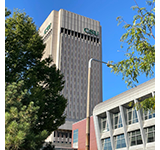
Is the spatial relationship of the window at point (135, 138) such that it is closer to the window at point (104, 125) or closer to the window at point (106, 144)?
the window at point (106, 144)

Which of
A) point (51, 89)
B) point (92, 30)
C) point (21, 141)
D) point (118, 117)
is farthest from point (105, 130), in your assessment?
point (92, 30)

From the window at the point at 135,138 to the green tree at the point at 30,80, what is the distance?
22.1 meters

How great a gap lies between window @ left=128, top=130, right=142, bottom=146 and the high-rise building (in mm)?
55818

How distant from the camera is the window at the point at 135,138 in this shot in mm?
35775

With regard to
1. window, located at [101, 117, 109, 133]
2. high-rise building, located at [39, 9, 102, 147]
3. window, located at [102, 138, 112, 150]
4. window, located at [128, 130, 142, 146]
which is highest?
high-rise building, located at [39, 9, 102, 147]

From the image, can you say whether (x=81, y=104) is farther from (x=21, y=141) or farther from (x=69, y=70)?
(x=21, y=141)

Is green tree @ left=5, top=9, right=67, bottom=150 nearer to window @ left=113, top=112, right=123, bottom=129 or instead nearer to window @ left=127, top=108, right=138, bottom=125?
window @ left=127, top=108, right=138, bottom=125

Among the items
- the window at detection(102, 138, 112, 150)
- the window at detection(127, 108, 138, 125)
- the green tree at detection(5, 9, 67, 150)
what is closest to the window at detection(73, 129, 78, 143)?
the window at detection(102, 138, 112, 150)

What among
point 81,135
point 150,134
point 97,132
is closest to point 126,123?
point 150,134

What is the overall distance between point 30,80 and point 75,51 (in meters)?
89.4

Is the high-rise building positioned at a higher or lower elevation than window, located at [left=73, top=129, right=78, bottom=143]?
higher

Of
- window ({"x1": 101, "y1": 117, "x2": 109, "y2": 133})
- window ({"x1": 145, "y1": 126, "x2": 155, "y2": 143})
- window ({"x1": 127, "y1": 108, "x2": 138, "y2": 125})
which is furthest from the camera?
window ({"x1": 101, "y1": 117, "x2": 109, "y2": 133})

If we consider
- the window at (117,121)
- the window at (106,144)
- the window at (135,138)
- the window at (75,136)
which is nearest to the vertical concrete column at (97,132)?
the window at (106,144)

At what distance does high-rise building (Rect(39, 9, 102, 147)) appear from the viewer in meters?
97.6
